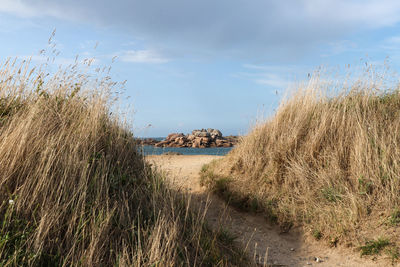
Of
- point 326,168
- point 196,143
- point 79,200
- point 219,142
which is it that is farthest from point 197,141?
point 79,200

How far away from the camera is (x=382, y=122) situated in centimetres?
748

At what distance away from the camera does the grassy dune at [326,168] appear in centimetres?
579

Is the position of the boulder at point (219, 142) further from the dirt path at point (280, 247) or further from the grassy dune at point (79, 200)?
the grassy dune at point (79, 200)

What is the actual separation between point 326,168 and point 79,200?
498 centimetres

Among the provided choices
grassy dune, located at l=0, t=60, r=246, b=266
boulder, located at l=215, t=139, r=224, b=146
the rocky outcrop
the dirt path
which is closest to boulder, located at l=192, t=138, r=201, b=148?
the rocky outcrop

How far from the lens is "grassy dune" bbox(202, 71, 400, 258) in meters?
5.79

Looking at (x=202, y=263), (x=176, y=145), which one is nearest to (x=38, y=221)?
(x=202, y=263)

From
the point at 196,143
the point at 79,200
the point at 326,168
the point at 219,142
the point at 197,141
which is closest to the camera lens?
the point at 79,200

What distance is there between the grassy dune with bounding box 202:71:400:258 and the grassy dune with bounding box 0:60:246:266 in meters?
2.11

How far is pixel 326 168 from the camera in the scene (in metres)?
6.79

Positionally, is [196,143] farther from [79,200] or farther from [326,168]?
[79,200]

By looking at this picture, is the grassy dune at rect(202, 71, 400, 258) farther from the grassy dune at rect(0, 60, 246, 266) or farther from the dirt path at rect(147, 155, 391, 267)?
the grassy dune at rect(0, 60, 246, 266)

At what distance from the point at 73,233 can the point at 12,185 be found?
42.5 inches

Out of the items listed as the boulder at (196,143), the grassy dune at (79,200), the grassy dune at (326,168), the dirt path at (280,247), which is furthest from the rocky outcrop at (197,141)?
the grassy dune at (79,200)
